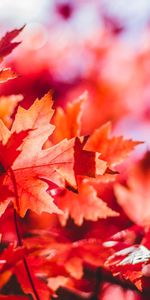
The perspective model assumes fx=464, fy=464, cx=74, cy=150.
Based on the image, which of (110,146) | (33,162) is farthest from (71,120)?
(33,162)

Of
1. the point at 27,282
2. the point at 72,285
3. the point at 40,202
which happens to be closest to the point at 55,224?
the point at 72,285

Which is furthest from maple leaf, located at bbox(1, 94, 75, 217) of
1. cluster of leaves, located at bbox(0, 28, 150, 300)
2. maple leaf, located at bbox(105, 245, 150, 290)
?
maple leaf, located at bbox(105, 245, 150, 290)

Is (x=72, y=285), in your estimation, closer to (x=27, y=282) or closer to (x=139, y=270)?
(x=27, y=282)

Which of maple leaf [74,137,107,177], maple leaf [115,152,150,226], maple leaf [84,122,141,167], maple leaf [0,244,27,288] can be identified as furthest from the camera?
maple leaf [115,152,150,226]

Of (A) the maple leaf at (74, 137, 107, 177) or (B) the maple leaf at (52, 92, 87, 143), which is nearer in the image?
(A) the maple leaf at (74, 137, 107, 177)

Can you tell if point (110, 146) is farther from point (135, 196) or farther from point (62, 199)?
point (135, 196)

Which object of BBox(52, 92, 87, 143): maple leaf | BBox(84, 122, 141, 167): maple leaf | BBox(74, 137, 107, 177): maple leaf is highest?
BBox(74, 137, 107, 177): maple leaf

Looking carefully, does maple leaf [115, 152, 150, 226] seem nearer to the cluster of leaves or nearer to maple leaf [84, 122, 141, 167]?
the cluster of leaves
